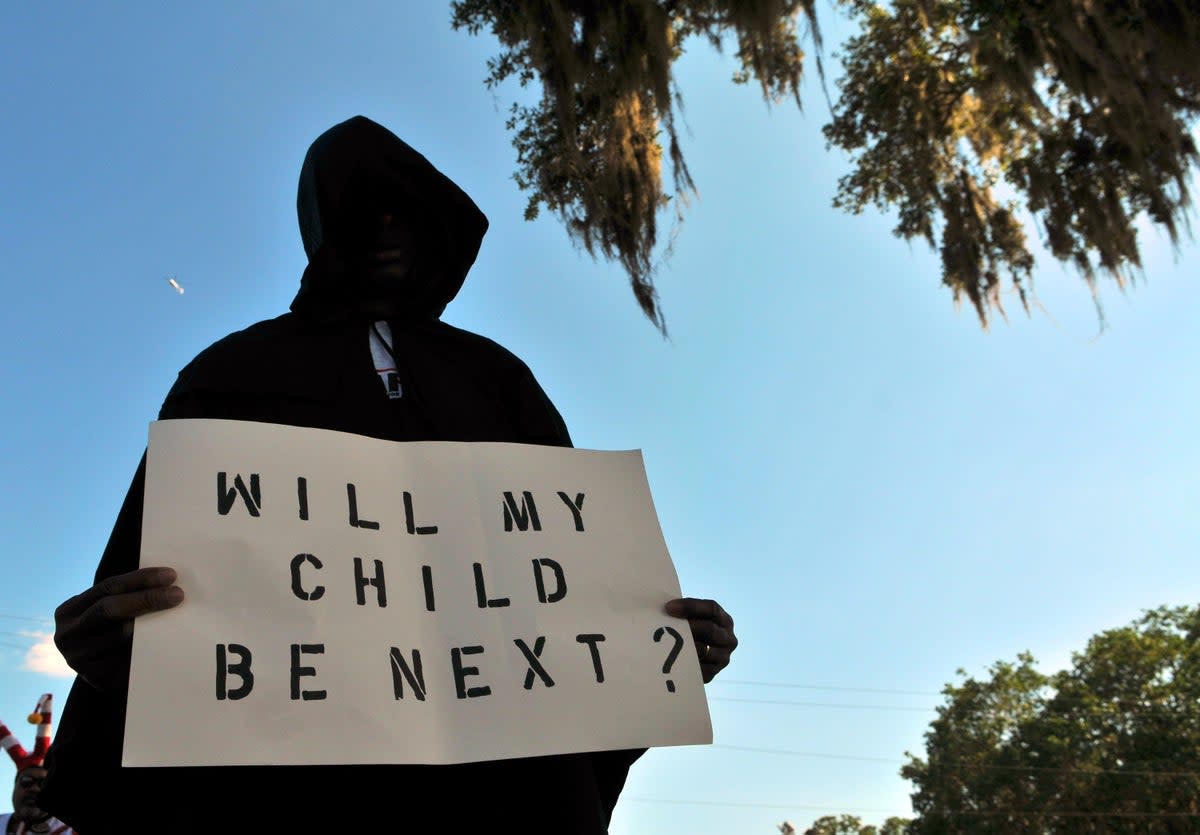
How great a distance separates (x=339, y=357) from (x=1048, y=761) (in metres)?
32.5

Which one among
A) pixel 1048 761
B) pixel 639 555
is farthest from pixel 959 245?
pixel 1048 761

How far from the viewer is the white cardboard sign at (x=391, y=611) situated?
3.54 ft

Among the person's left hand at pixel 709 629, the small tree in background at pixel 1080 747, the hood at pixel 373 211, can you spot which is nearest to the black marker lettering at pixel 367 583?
the person's left hand at pixel 709 629

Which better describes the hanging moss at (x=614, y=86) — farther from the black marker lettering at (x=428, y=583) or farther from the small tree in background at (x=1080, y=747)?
the small tree in background at (x=1080, y=747)

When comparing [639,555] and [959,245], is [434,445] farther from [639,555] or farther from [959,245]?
[959,245]

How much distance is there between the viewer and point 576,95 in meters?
8.12

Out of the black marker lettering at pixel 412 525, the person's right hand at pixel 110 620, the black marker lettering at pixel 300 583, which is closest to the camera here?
the person's right hand at pixel 110 620

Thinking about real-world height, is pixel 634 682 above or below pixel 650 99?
below

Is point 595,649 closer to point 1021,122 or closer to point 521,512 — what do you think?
point 521,512

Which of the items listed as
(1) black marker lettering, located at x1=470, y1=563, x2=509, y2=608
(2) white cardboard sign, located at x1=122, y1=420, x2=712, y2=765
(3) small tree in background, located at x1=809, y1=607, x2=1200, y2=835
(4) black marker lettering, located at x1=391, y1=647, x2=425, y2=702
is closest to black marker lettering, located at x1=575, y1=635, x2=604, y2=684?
(2) white cardboard sign, located at x1=122, y1=420, x2=712, y2=765

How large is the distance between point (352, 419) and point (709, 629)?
0.66 m

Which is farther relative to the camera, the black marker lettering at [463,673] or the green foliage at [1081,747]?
the green foliage at [1081,747]

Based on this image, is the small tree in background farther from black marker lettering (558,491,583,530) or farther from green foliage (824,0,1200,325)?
black marker lettering (558,491,583,530)

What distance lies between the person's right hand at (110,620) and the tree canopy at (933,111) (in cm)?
728
